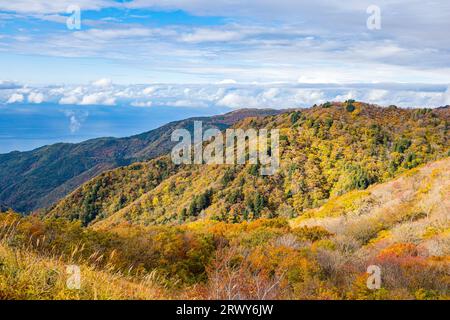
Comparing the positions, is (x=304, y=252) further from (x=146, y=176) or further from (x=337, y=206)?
(x=146, y=176)

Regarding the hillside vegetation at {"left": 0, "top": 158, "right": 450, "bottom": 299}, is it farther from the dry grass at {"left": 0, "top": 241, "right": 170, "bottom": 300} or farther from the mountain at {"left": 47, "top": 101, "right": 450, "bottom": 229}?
the mountain at {"left": 47, "top": 101, "right": 450, "bottom": 229}

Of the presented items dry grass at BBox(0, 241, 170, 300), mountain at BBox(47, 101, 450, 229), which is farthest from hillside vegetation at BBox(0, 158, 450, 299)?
mountain at BBox(47, 101, 450, 229)

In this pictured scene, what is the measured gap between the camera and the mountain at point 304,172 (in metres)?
65.2

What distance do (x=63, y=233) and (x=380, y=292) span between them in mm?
10566

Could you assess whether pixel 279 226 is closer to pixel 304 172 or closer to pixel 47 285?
pixel 47 285

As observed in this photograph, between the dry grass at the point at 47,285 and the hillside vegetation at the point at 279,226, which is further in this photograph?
the hillside vegetation at the point at 279,226

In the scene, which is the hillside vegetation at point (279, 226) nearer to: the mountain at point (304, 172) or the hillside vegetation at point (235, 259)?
the hillside vegetation at point (235, 259)

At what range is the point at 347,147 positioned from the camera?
75312 millimetres

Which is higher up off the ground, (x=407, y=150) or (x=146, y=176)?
(x=407, y=150)

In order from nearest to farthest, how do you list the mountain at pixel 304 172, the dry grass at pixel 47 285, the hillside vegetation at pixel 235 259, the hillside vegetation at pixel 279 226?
the dry grass at pixel 47 285 → the hillside vegetation at pixel 235 259 → the hillside vegetation at pixel 279 226 → the mountain at pixel 304 172

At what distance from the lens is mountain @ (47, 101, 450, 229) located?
65.2 meters

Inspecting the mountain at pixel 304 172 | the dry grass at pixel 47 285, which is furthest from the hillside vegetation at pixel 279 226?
the mountain at pixel 304 172
